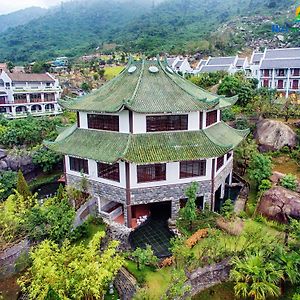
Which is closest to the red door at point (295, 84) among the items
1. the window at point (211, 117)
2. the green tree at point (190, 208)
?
the window at point (211, 117)

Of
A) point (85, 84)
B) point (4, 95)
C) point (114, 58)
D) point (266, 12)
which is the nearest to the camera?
point (4, 95)

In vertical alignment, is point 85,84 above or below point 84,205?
above

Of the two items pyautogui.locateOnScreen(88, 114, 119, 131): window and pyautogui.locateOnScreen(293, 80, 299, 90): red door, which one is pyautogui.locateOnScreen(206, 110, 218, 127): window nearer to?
pyautogui.locateOnScreen(88, 114, 119, 131): window

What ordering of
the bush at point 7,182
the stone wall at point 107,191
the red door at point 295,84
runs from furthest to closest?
the red door at point 295,84 → the bush at point 7,182 → the stone wall at point 107,191

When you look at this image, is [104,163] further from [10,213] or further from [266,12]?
[266,12]

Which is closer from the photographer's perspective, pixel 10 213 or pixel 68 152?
pixel 10 213

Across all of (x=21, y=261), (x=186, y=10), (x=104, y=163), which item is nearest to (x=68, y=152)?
(x=104, y=163)

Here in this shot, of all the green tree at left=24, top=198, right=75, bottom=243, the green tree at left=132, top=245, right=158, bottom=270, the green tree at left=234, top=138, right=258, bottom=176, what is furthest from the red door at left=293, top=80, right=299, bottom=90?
the green tree at left=24, top=198, right=75, bottom=243

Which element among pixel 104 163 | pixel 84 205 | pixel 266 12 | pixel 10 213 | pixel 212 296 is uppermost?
pixel 266 12

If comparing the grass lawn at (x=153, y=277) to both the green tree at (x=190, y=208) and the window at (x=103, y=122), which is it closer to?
the green tree at (x=190, y=208)
